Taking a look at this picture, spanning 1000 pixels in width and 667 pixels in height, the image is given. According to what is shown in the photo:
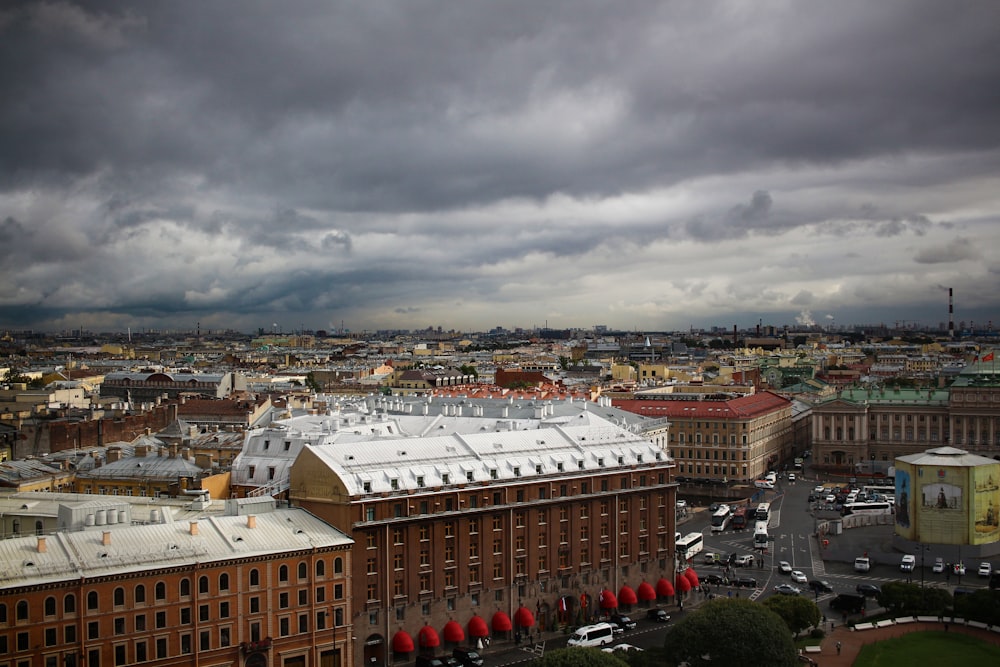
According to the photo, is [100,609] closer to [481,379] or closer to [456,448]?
[456,448]

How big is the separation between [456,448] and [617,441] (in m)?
11.8

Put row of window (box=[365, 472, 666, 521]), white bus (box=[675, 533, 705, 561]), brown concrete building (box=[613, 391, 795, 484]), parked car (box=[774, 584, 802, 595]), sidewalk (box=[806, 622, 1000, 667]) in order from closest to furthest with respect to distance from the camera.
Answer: sidewalk (box=[806, 622, 1000, 667]), row of window (box=[365, 472, 666, 521]), parked car (box=[774, 584, 802, 595]), white bus (box=[675, 533, 705, 561]), brown concrete building (box=[613, 391, 795, 484])

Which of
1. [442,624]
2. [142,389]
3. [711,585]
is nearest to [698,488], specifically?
[711,585]

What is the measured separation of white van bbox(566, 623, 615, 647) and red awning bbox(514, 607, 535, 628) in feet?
8.07

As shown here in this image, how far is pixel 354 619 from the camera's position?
51.8 meters

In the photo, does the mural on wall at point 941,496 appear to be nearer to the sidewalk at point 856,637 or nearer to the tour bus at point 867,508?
the tour bus at point 867,508

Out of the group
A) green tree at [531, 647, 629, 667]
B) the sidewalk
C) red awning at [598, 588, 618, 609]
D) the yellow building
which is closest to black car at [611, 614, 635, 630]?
red awning at [598, 588, 618, 609]

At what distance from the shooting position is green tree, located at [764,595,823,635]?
55219mm

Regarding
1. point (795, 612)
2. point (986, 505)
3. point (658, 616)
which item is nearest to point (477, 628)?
point (658, 616)

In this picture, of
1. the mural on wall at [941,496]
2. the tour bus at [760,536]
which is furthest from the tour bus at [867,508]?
the mural on wall at [941,496]

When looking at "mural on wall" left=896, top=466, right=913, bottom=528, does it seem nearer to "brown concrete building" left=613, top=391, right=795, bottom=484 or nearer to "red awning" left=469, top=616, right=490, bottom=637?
"brown concrete building" left=613, top=391, right=795, bottom=484

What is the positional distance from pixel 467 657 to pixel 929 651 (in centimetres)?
2342

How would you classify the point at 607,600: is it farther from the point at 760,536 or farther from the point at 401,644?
the point at 760,536

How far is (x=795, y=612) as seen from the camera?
55281 millimetres
